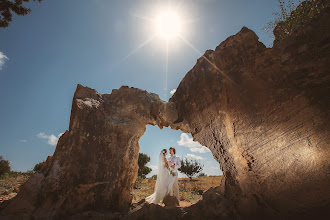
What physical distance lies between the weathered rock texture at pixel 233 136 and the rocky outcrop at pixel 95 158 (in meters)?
0.03

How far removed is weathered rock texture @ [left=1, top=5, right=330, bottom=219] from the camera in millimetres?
2953

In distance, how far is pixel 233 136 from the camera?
4.16 metres

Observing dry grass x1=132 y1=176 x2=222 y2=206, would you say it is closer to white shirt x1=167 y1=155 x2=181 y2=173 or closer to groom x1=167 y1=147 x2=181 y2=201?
groom x1=167 y1=147 x2=181 y2=201

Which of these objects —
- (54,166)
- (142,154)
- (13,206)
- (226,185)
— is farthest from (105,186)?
(142,154)

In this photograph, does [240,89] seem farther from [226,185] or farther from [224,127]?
[226,185]

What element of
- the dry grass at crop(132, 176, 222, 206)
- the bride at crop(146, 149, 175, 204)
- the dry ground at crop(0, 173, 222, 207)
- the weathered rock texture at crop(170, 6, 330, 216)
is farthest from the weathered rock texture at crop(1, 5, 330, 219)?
the dry grass at crop(132, 176, 222, 206)

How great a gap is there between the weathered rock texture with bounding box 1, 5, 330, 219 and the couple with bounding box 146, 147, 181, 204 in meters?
1.46

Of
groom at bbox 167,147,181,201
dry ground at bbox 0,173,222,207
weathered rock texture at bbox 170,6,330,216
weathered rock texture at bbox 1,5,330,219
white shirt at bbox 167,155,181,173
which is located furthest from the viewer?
dry ground at bbox 0,173,222,207

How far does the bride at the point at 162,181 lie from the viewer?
7.01 m

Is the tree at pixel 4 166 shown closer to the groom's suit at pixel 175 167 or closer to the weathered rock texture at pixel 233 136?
the weathered rock texture at pixel 233 136

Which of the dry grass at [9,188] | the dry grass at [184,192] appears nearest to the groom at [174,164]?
the dry grass at [184,192]

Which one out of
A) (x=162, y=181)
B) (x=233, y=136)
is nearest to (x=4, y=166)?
(x=162, y=181)

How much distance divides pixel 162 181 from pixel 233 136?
4.17 meters

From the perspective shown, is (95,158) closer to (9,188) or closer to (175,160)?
(175,160)
